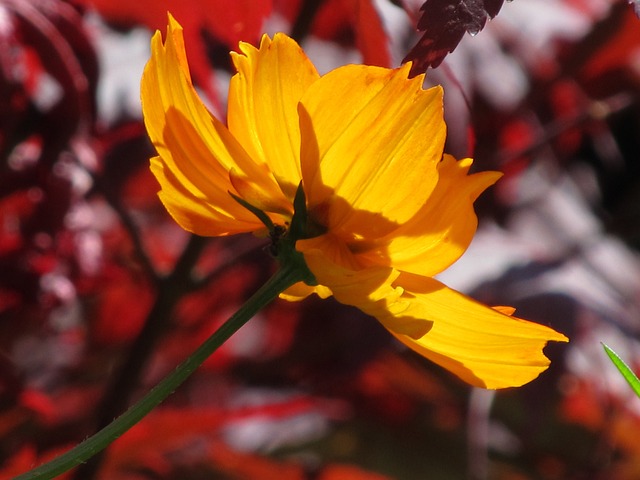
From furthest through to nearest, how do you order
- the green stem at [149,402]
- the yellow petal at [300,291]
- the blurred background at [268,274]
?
the blurred background at [268,274] < the yellow petal at [300,291] < the green stem at [149,402]

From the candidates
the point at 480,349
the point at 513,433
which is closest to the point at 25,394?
the point at 480,349

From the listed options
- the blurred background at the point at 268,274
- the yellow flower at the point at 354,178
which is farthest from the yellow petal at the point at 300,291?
the blurred background at the point at 268,274

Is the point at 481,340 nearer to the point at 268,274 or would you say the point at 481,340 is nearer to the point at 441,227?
the point at 441,227

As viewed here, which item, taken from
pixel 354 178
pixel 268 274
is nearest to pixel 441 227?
pixel 354 178

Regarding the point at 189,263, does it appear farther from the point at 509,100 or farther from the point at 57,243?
the point at 509,100

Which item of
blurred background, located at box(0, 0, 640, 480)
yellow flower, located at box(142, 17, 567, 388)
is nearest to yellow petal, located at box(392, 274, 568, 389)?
yellow flower, located at box(142, 17, 567, 388)

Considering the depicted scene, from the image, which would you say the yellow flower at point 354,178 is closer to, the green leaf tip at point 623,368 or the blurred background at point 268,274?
the green leaf tip at point 623,368
